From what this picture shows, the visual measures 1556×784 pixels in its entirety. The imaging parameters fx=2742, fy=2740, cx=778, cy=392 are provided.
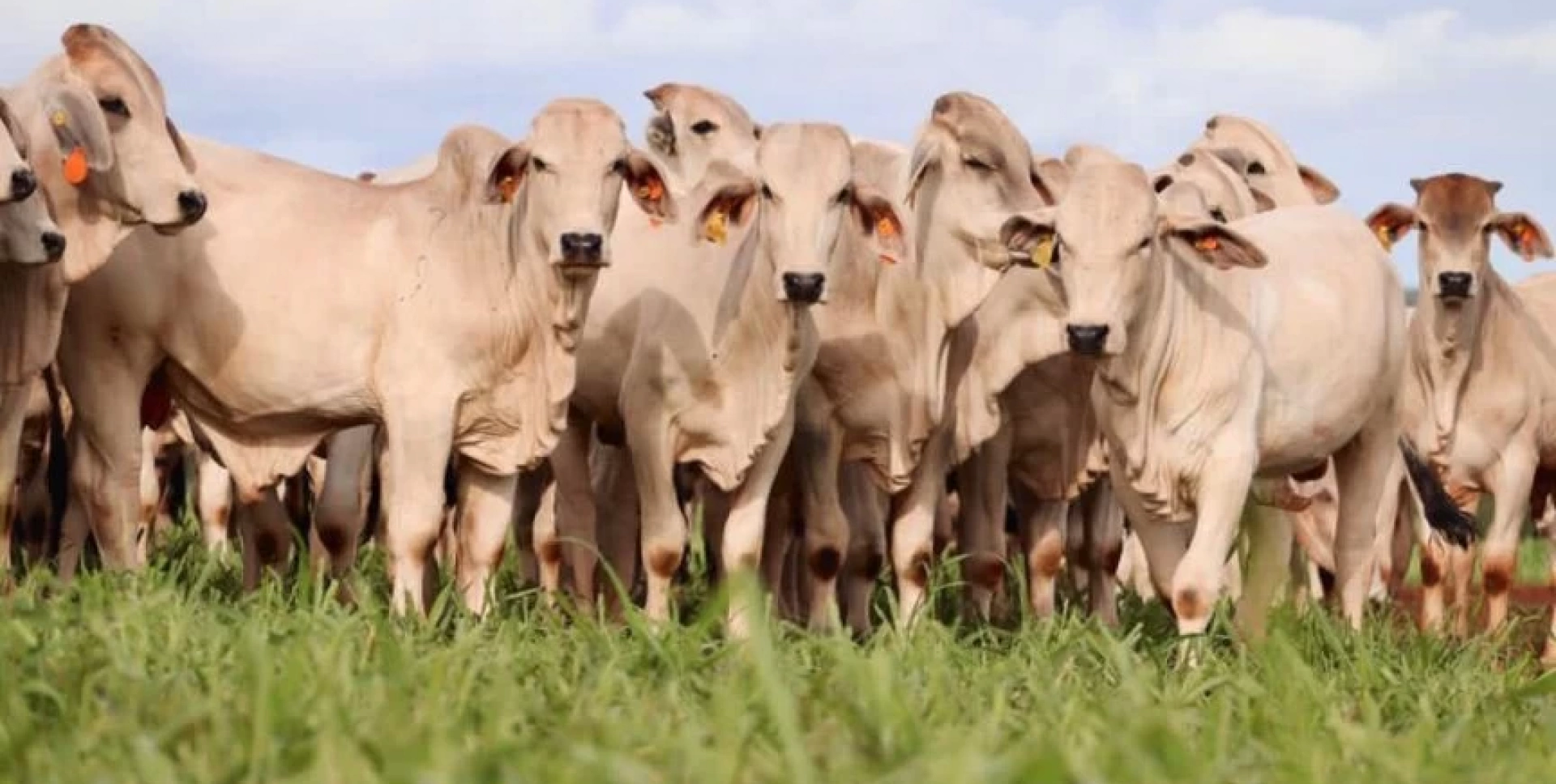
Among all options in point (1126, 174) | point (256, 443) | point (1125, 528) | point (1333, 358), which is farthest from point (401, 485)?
point (1125, 528)

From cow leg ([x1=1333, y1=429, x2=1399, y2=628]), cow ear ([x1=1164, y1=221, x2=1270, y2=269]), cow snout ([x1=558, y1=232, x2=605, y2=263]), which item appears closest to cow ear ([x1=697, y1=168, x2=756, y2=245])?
cow snout ([x1=558, y1=232, x2=605, y2=263])

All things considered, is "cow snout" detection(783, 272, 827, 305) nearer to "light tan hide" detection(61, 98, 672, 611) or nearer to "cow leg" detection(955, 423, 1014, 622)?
"light tan hide" detection(61, 98, 672, 611)

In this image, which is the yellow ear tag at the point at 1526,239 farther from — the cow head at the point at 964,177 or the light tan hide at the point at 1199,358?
the cow head at the point at 964,177

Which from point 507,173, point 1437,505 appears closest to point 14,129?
point 507,173

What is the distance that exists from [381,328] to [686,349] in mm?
1015

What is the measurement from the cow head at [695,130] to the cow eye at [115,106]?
2.69m

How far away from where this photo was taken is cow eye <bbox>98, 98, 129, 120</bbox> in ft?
27.0

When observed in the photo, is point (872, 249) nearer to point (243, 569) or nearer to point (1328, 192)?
point (243, 569)

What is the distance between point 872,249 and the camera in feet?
28.6

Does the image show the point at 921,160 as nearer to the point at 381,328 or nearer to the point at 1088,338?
the point at 1088,338

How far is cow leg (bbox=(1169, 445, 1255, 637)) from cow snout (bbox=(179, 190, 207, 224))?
3008 mm

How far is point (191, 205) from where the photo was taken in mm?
7910

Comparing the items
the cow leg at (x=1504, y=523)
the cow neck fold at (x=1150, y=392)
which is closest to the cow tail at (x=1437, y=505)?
the cow leg at (x=1504, y=523)

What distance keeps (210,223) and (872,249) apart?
2069mm
